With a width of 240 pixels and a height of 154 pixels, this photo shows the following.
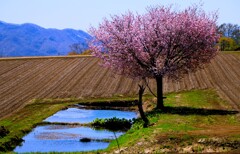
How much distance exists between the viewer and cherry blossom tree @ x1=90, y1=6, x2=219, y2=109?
4588 centimetres

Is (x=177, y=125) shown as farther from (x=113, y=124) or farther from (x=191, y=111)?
(x=113, y=124)

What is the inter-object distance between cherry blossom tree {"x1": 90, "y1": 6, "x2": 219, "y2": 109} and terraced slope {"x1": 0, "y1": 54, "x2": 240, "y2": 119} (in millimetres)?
6842

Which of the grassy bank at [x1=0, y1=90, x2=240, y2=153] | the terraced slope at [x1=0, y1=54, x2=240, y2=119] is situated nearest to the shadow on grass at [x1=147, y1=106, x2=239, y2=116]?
the grassy bank at [x1=0, y1=90, x2=240, y2=153]

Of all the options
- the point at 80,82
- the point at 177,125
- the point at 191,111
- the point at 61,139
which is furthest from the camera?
the point at 80,82

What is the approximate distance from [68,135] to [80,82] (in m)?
31.9

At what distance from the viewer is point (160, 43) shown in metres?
45.9

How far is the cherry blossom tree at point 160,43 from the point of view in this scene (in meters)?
45.9

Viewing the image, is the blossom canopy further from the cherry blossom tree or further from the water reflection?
the water reflection

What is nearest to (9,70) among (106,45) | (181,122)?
(106,45)

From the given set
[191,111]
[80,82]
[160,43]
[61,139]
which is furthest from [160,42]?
[80,82]

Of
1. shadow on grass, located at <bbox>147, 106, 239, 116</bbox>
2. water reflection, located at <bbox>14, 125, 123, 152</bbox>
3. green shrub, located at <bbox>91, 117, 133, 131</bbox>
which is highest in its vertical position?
shadow on grass, located at <bbox>147, 106, 239, 116</bbox>

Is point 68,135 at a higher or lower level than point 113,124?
lower

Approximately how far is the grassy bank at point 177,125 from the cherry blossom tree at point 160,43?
5.00 m

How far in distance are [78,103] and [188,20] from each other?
2086cm
